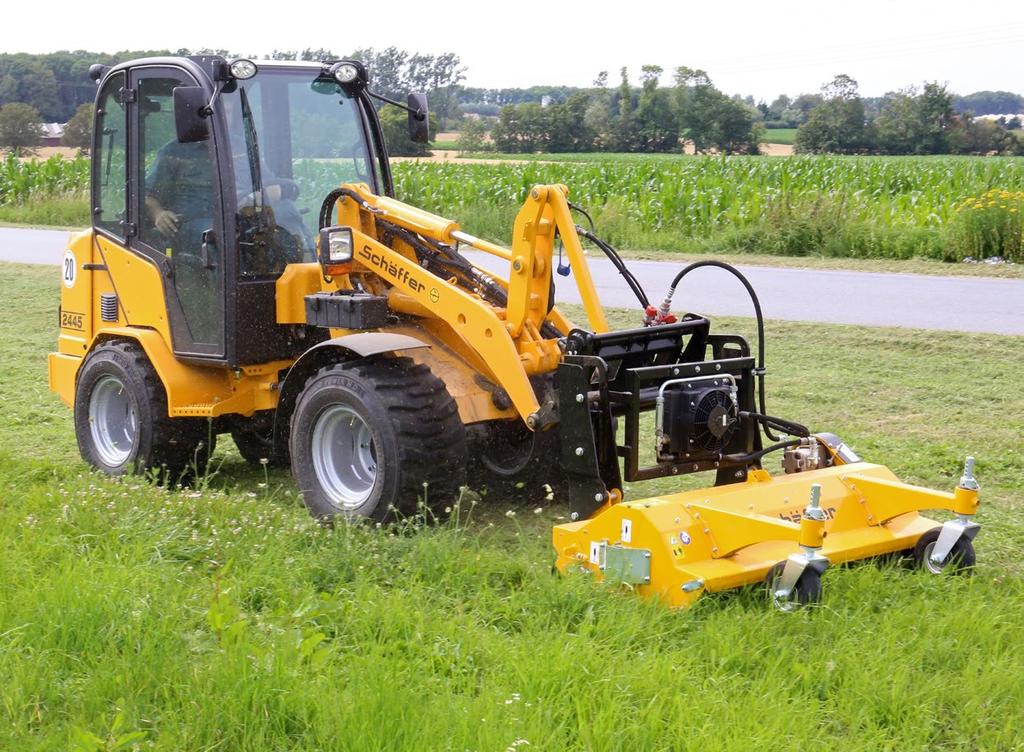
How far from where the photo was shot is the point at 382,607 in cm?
453

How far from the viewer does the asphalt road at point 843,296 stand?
1195cm

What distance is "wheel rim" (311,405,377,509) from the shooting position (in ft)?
20.1

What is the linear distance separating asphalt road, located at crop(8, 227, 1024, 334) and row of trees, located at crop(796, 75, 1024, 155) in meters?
34.9

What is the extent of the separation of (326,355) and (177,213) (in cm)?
141

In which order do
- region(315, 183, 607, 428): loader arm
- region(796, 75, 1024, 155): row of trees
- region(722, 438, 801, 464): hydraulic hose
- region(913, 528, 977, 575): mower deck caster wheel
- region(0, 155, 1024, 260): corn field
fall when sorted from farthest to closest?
region(796, 75, 1024, 155): row of trees
region(0, 155, 1024, 260): corn field
region(315, 183, 607, 428): loader arm
region(722, 438, 801, 464): hydraulic hose
region(913, 528, 977, 575): mower deck caster wheel

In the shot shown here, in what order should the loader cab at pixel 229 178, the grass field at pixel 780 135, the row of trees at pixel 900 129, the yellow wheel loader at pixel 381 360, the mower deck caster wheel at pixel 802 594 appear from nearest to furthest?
the mower deck caster wheel at pixel 802 594 → the yellow wheel loader at pixel 381 360 → the loader cab at pixel 229 178 → the row of trees at pixel 900 129 → the grass field at pixel 780 135

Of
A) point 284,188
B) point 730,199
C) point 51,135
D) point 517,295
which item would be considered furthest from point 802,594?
point 51,135

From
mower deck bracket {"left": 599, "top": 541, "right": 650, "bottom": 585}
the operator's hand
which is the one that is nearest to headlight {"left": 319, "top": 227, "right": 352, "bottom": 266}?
the operator's hand

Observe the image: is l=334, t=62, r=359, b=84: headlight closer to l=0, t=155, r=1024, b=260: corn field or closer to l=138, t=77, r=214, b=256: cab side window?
l=138, t=77, r=214, b=256: cab side window

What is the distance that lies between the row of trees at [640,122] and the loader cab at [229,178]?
4489cm

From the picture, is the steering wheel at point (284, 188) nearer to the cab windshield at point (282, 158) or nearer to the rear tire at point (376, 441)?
the cab windshield at point (282, 158)

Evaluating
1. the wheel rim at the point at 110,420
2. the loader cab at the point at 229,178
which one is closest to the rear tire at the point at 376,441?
the loader cab at the point at 229,178

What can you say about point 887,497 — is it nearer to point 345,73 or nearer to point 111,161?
point 345,73

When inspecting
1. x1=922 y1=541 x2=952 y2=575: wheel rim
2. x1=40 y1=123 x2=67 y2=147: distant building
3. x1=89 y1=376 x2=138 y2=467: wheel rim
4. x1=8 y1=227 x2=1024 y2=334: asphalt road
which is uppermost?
x1=40 y1=123 x2=67 y2=147: distant building
